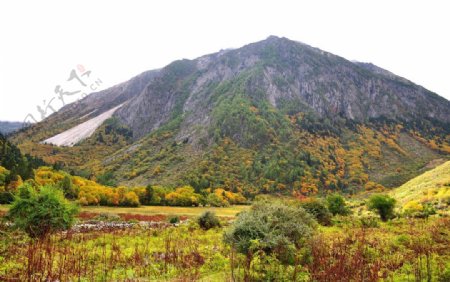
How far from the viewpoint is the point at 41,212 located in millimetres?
18797

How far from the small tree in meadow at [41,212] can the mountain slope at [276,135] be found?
203ft

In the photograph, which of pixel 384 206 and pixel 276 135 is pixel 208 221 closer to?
pixel 384 206

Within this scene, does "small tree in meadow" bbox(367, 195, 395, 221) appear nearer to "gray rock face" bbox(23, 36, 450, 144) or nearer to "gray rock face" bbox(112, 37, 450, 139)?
"gray rock face" bbox(23, 36, 450, 144)

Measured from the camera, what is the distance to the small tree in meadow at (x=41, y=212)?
61.8 feet

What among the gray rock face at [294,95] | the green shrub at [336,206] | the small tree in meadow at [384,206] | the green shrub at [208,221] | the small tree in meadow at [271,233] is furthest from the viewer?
the gray rock face at [294,95]

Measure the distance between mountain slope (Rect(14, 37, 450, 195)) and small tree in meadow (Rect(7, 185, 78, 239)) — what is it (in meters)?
61.9

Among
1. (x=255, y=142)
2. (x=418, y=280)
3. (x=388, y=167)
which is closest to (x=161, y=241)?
(x=418, y=280)

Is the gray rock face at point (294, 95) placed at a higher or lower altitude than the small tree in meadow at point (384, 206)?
higher

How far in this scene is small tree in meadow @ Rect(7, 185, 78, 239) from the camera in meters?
18.8

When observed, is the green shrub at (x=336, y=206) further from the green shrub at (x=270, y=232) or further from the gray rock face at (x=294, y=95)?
the gray rock face at (x=294, y=95)

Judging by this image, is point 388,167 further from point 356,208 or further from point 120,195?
point 120,195

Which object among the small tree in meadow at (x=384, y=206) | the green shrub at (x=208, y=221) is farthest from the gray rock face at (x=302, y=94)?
the green shrub at (x=208, y=221)

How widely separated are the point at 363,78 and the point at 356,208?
166333 millimetres

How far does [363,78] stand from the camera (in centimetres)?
19662
